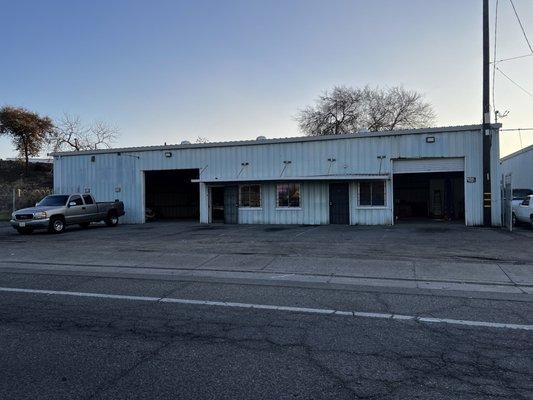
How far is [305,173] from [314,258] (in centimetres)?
1289

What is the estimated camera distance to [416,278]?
892 centimetres

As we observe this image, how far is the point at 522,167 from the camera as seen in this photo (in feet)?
104

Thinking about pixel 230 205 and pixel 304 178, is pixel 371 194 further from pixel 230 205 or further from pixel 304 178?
pixel 230 205

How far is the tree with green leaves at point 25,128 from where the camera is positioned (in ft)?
138

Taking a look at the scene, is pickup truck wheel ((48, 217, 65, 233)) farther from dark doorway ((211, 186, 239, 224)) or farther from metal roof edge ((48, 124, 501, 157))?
dark doorway ((211, 186, 239, 224))

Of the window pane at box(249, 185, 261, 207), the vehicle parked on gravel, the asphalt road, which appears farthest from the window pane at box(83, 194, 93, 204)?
the vehicle parked on gravel

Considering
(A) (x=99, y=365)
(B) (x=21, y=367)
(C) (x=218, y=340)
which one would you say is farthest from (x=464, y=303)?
(B) (x=21, y=367)

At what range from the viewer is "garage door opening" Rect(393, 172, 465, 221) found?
28.6m

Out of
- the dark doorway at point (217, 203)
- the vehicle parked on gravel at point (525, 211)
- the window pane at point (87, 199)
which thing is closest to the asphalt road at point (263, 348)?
the vehicle parked on gravel at point (525, 211)

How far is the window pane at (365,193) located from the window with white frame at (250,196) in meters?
5.53

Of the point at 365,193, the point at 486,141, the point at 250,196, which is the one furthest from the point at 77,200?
the point at 486,141

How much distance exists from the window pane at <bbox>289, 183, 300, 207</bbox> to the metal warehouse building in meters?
0.05

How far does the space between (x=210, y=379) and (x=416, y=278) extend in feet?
19.6

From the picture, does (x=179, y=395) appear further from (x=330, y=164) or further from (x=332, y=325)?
(x=330, y=164)
